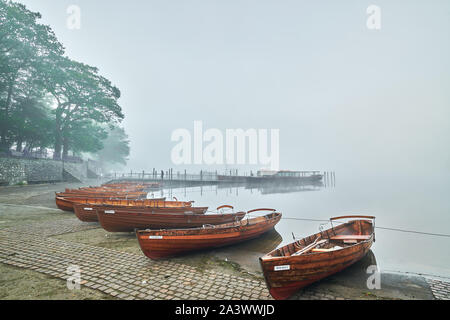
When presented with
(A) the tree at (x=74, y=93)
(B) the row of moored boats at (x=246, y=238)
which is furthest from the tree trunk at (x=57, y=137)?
(B) the row of moored boats at (x=246, y=238)

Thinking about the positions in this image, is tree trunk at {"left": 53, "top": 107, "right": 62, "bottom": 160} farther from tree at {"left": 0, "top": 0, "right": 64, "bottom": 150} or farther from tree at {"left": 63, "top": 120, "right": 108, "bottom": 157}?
tree at {"left": 0, "top": 0, "right": 64, "bottom": 150}

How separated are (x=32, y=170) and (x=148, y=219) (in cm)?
Result: 2765

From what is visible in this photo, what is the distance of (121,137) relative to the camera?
67875 mm

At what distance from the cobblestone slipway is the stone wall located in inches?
908

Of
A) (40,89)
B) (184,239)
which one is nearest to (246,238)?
(184,239)

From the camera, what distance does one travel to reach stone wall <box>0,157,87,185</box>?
23.3 m

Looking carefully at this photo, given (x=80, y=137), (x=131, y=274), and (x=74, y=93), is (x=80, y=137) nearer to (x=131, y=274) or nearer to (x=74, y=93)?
(x=74, y=93)

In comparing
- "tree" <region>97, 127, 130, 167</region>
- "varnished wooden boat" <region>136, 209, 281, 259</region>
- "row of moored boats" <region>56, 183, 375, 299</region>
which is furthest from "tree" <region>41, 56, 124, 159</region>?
"varnished wooden boat" <region>136, 209, 281, 259</region>

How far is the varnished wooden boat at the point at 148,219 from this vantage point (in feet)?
28.7
